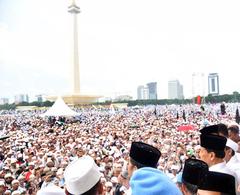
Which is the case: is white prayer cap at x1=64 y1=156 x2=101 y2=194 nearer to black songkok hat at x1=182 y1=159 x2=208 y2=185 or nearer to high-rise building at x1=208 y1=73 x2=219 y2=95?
black songkok hat at x1=182 y1=159 x2=208 y2=185

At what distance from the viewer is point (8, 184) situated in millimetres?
7500

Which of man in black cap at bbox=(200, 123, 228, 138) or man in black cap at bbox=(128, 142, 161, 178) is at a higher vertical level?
man in black cap at bbox=(200, 123, 228, 138)

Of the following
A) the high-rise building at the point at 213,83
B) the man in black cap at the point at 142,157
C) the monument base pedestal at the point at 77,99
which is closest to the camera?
the man in black cap at the point at 142,157

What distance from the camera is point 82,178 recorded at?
2021 mm

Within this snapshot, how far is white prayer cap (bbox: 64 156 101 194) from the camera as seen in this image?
6.63 ft

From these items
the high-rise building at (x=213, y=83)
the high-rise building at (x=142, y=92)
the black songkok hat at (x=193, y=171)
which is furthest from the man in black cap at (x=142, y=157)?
the high-rise building at (x=142, y=92)

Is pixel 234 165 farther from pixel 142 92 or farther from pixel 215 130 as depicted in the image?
pixel 142 92

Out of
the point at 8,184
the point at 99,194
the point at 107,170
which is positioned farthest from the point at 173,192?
the point at 107,170

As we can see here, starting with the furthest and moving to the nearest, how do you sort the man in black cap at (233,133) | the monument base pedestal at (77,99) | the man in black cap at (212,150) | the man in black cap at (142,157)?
the monument base pedestal at (77,99) < the man in black cap at (233,133) < the man in black cap at (212,150) < the man in black cap at (142,157)

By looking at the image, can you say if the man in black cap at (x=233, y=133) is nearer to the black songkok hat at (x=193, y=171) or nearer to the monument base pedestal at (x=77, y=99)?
the black songkok hat at (x=193, y=171)

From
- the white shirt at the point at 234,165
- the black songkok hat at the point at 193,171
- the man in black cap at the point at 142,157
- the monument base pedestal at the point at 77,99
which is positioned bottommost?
the white shirt at the point at 234,165

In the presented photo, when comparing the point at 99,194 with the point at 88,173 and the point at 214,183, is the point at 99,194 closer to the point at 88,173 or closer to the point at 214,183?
the point at 88,173

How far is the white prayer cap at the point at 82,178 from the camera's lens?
202 cm

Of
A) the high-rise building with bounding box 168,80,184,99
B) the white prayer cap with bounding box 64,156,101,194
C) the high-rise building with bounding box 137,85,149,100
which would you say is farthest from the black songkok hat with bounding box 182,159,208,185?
the high-rise building with bounding box 137,85,149,100
